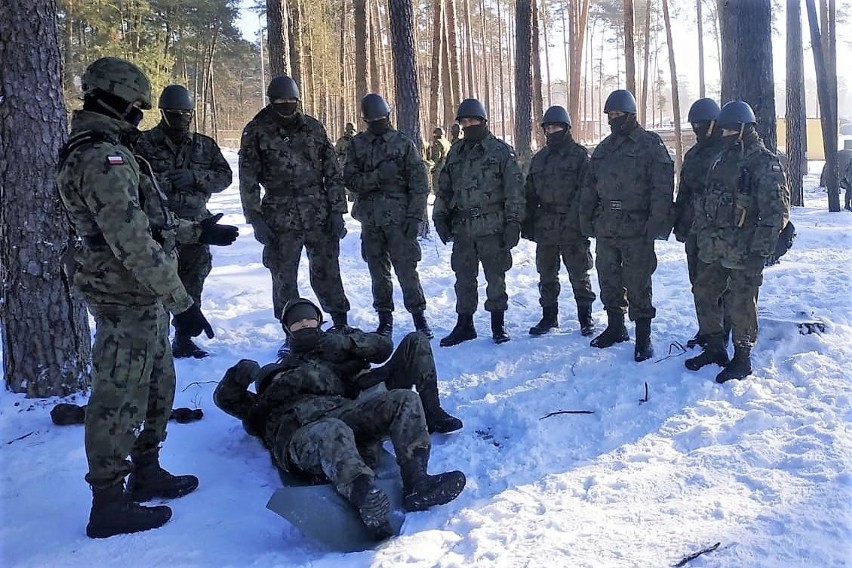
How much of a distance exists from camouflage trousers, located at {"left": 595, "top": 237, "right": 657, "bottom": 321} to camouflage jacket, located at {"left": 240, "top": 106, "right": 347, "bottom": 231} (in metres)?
2.54

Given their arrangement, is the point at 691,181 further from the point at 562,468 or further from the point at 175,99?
the point at 175,99

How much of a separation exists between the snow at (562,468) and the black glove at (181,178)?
161 centimetres

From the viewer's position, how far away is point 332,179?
6172mm

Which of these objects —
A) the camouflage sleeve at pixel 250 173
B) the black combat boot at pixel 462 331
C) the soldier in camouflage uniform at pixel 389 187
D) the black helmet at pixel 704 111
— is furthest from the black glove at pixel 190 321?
the black helmet at pixel 704 111

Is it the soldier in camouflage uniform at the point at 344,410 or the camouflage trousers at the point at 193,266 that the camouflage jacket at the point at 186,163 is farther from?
the soldier in camouflage uniform at the point at 344,410

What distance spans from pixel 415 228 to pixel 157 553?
411cm

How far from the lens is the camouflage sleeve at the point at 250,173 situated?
5.97 metres

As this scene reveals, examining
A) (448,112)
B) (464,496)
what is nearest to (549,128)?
(464,496)

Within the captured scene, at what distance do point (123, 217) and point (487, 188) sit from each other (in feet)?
13.0

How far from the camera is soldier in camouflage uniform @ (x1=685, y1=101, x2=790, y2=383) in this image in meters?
4.90

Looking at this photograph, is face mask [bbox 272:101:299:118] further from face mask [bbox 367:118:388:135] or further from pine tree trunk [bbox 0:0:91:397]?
pine tree trunk [bbox 0:0:91:397]

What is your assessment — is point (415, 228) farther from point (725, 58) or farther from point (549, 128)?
point (725, 58)

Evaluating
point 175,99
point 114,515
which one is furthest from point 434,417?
point 175,99

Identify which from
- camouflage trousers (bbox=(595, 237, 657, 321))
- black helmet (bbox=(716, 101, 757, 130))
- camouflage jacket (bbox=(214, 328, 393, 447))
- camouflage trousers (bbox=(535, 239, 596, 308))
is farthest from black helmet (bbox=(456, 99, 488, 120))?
camouflage jacket (bbox=(214, 328, 393, 447))
